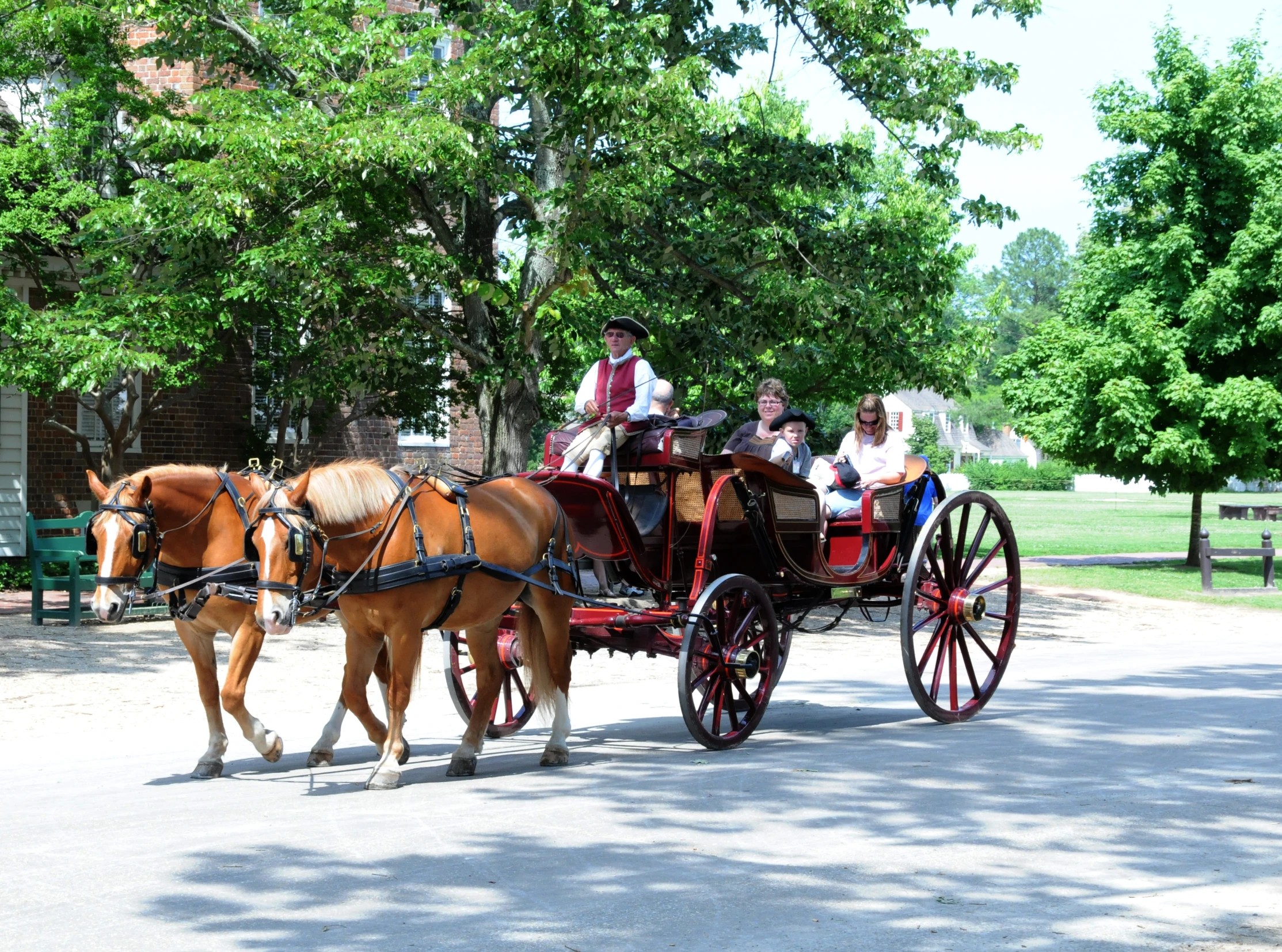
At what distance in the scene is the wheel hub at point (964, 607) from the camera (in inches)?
414

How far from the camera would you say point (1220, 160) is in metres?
28.1

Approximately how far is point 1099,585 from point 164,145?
16699 millimetres

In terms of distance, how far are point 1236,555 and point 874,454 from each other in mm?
15967

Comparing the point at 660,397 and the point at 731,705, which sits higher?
the point at 660,397

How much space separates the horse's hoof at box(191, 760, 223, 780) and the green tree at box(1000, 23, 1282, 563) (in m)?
21.7

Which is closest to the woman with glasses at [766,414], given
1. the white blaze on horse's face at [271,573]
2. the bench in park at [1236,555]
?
the white blaze on horse's face at [271,573]

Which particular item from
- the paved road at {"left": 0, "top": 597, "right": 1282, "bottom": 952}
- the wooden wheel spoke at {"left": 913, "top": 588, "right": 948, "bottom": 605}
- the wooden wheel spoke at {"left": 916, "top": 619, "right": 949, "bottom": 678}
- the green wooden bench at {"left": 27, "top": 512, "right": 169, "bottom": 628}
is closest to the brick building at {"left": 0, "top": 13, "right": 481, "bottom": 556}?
the green wooden bench at {"left": 27, "top": 512, "right": 169, "bottom": 628}

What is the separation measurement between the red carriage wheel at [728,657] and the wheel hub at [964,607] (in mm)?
1696

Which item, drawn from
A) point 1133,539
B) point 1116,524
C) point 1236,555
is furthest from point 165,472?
point 1116,524

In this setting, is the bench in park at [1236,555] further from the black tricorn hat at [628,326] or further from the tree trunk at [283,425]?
the black tricorn hat at [628,326]

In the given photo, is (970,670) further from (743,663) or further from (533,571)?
(533,571)

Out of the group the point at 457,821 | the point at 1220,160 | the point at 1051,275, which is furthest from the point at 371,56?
the point at 1051,275

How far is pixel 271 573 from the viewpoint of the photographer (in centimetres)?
717

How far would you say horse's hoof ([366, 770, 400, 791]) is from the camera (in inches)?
303
